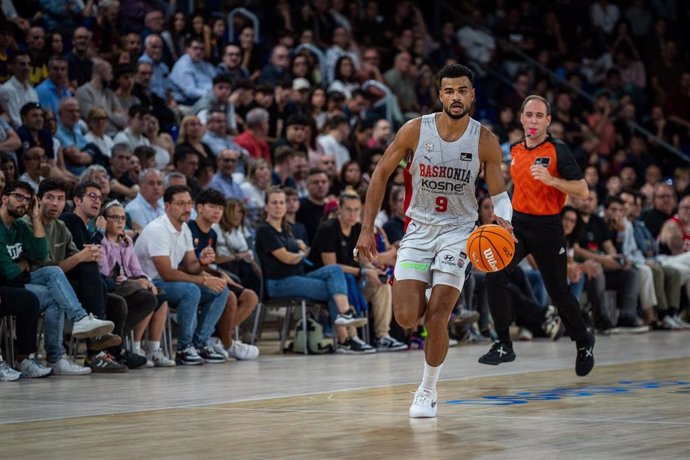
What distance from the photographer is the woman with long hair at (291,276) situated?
12266mm

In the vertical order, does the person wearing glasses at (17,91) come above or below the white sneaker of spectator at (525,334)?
above

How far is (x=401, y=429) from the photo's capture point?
21.1ft

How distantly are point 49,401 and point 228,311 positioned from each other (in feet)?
12.3

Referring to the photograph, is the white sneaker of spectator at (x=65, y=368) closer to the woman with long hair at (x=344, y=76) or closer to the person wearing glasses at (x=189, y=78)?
the person wearing glasses at (x=189, y=78)

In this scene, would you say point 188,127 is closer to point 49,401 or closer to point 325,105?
point 325,105

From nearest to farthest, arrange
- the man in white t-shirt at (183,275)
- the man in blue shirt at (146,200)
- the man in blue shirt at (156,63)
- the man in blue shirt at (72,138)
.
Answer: the man in white t-shirt at (183,275) < the man in blue shirt at (146,200) < the man in blue shirt at (72,138) < the man in blue shirt at (156,63)

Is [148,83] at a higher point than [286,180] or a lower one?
higher

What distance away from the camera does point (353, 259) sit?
12703 millimetres

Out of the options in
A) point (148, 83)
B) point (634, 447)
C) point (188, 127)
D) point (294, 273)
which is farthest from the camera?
point (148, 83)

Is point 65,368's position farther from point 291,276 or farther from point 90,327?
point 291,276

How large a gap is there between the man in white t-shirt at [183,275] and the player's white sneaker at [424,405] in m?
4.34

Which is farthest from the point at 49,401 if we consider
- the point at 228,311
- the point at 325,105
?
the point at 325,105

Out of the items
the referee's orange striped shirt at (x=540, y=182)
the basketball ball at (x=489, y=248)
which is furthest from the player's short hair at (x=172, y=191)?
the basketball ball at (x=489, y=248)

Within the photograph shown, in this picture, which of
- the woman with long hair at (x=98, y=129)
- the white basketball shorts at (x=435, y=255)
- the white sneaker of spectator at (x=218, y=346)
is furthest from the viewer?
the woman with long hair at (x=98, y=129)
